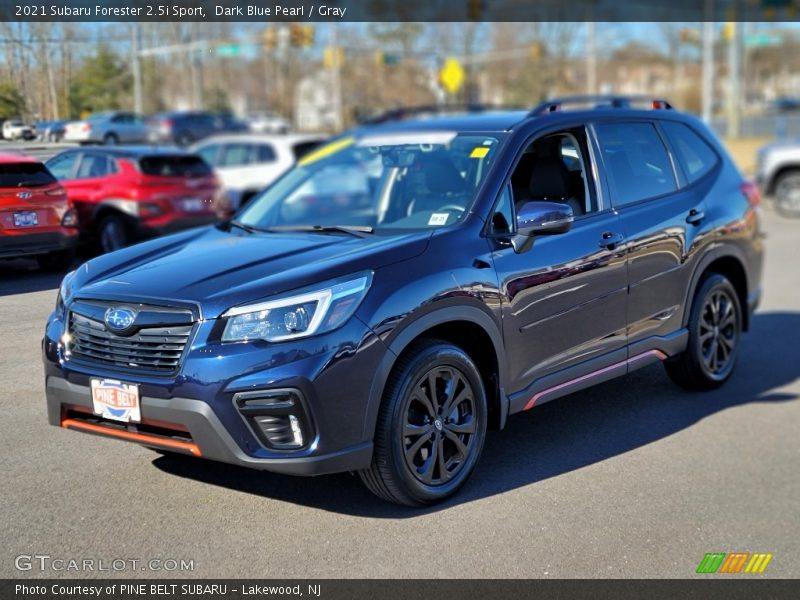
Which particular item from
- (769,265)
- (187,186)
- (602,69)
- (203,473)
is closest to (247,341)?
(203,473)

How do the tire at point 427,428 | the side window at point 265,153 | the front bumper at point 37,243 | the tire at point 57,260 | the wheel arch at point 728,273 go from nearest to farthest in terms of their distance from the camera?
the tire at point 427,428 < the front bumper at point 37,243 < the tire at point 57,260 < the wheel arch at point 728,273 < the side window at point 265,153

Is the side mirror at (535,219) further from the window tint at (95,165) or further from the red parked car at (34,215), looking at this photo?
the window tint at (95,165)

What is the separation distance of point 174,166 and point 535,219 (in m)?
5.08

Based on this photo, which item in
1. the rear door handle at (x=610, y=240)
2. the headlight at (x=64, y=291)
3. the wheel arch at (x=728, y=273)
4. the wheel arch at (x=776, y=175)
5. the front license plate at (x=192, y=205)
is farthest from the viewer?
the wheel arch at (x=776, y=175)

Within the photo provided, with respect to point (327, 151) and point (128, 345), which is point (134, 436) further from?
point (327, 151)

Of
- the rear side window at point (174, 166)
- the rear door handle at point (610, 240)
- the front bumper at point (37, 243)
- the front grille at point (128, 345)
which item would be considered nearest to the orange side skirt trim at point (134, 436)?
the front grille at point (128, 345)

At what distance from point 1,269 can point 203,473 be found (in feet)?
4.51

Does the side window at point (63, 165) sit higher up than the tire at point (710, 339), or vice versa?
the side window at point (63, 165)

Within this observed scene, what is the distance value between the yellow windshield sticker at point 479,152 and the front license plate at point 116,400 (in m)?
2.28

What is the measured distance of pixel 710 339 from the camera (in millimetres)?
6629

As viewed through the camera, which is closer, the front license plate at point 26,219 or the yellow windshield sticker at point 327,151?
the front license plate at point 26,219

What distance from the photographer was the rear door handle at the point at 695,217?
6.25 meters

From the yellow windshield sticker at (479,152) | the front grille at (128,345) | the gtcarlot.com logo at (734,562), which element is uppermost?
the yellow windshield sticker at (479,152)

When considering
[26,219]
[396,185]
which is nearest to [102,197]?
[26,219]
